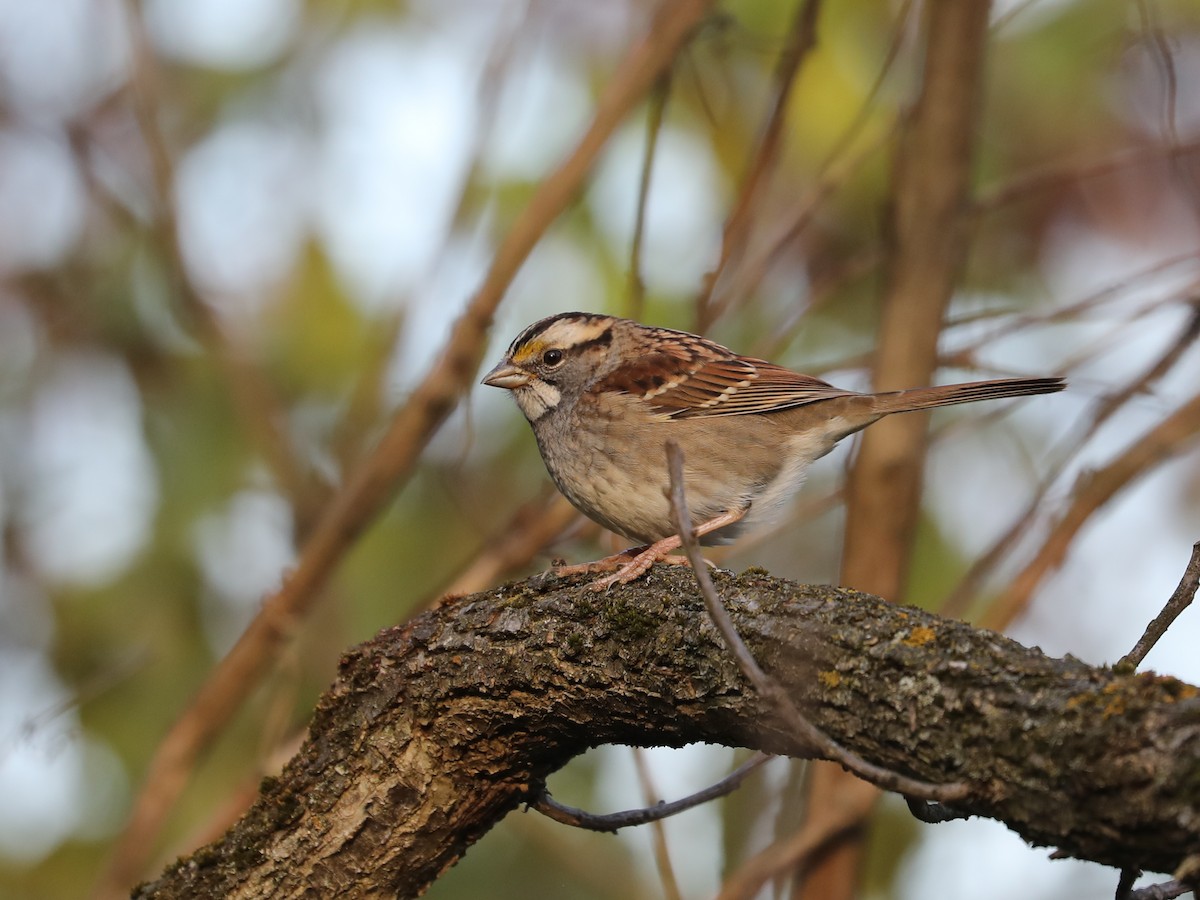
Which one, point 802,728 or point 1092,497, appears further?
point 1092,497

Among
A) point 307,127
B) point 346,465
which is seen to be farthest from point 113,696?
point 307,127

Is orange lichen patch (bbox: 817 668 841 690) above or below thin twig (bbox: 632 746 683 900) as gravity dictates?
below

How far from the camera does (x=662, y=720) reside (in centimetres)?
216

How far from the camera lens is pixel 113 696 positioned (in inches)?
208

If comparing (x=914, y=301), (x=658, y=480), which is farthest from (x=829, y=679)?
(x=914, y=301)

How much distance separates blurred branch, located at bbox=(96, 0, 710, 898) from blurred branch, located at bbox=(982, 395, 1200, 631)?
6.10ft

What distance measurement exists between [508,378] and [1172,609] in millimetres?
2444

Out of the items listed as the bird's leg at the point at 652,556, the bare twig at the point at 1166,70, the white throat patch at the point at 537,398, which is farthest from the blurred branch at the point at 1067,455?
the white throat patch at the point at 537,398

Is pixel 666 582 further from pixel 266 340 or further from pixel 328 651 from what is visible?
pixel 266 340

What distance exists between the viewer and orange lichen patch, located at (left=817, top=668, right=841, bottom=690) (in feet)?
6.13

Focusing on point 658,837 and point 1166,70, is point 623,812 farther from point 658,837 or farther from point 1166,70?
point 1166,70

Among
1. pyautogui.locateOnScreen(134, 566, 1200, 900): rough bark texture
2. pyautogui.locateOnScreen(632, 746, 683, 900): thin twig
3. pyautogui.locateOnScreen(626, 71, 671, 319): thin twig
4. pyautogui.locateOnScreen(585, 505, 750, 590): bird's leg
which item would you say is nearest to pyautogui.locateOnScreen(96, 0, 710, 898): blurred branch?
pyautogui.locateOnScreen(626, 71, 671, 319): thin twig

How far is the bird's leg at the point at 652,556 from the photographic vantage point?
2424 millimetres

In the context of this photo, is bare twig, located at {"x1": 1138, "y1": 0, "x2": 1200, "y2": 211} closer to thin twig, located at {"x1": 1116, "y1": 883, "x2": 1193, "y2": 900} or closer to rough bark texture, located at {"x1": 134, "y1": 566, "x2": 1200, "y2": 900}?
rough bark texture, located at {"x1": 134, "y1": 566, "x2": 1200, "y2": 900}
